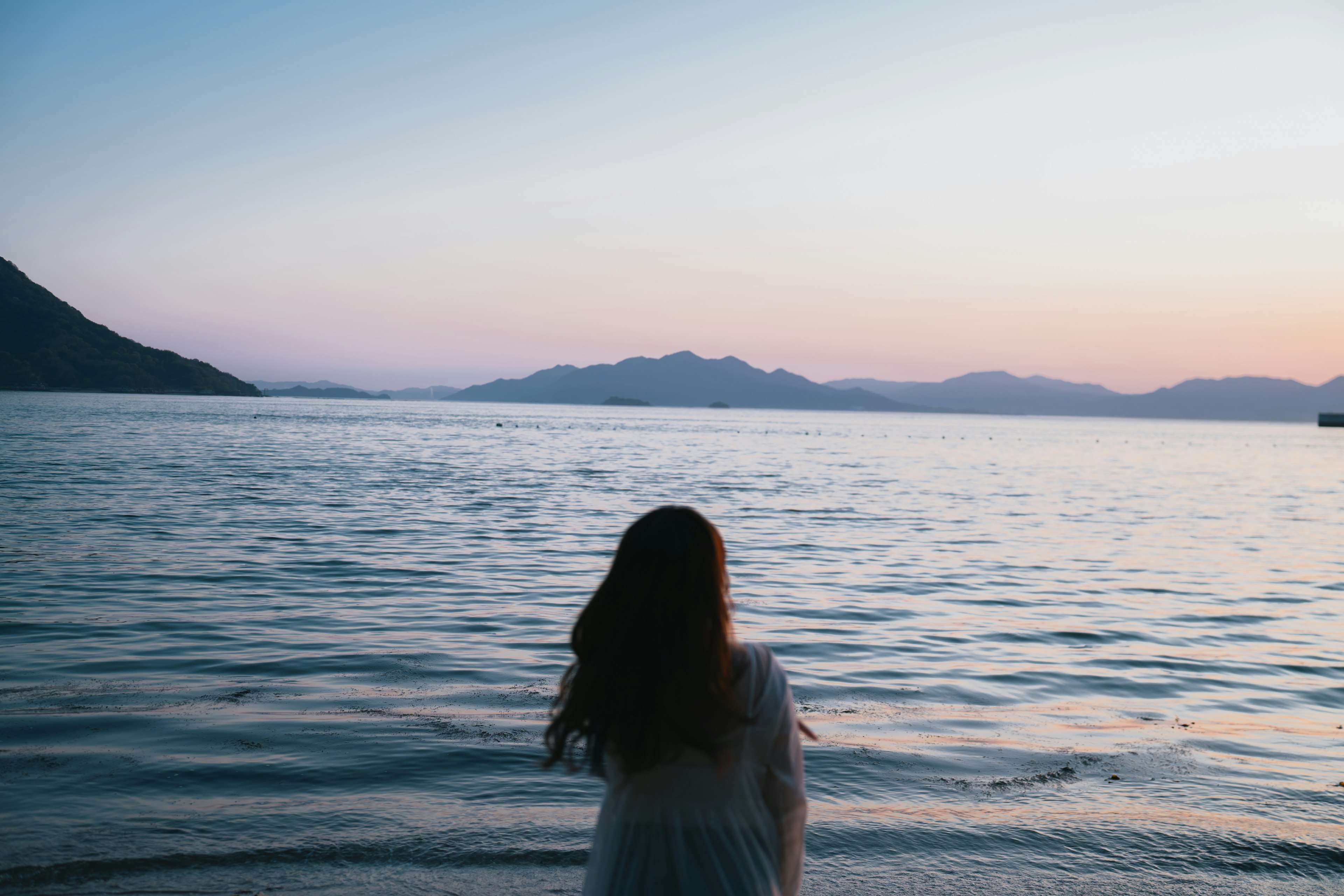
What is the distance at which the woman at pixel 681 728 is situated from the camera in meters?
2.55

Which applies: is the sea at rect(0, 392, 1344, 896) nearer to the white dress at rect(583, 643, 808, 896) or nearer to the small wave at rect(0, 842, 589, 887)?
the small wave at rect(0, 842, 589, 887)

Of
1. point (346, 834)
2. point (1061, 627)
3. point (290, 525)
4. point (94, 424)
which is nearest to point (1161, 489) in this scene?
point (1061, 627)

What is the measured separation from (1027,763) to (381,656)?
7.57 meters

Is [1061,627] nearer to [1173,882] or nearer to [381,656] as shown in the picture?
[1173,882]

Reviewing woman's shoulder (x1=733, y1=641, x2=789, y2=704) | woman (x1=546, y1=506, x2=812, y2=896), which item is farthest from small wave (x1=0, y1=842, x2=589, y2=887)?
woman's shoulder (x1=733, y1=641, x2=789, y2=704)

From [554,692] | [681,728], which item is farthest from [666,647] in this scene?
[554,692]

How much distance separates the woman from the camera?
8.36 ft

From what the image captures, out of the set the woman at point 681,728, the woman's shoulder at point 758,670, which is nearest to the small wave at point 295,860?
the woman at point 681,728

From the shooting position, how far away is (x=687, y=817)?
270 centimetres

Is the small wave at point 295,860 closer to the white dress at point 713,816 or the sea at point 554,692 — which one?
the sea at point 554,692

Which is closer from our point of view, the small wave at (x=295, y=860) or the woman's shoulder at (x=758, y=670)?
the woman's shoulder at (x=758, y=670)

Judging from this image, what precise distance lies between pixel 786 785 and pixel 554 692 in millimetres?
7593

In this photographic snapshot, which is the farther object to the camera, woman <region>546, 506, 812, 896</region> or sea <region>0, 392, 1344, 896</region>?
sea <region>0, 392, 1344, 896</region>

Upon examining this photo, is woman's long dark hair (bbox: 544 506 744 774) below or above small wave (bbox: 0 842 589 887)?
above
